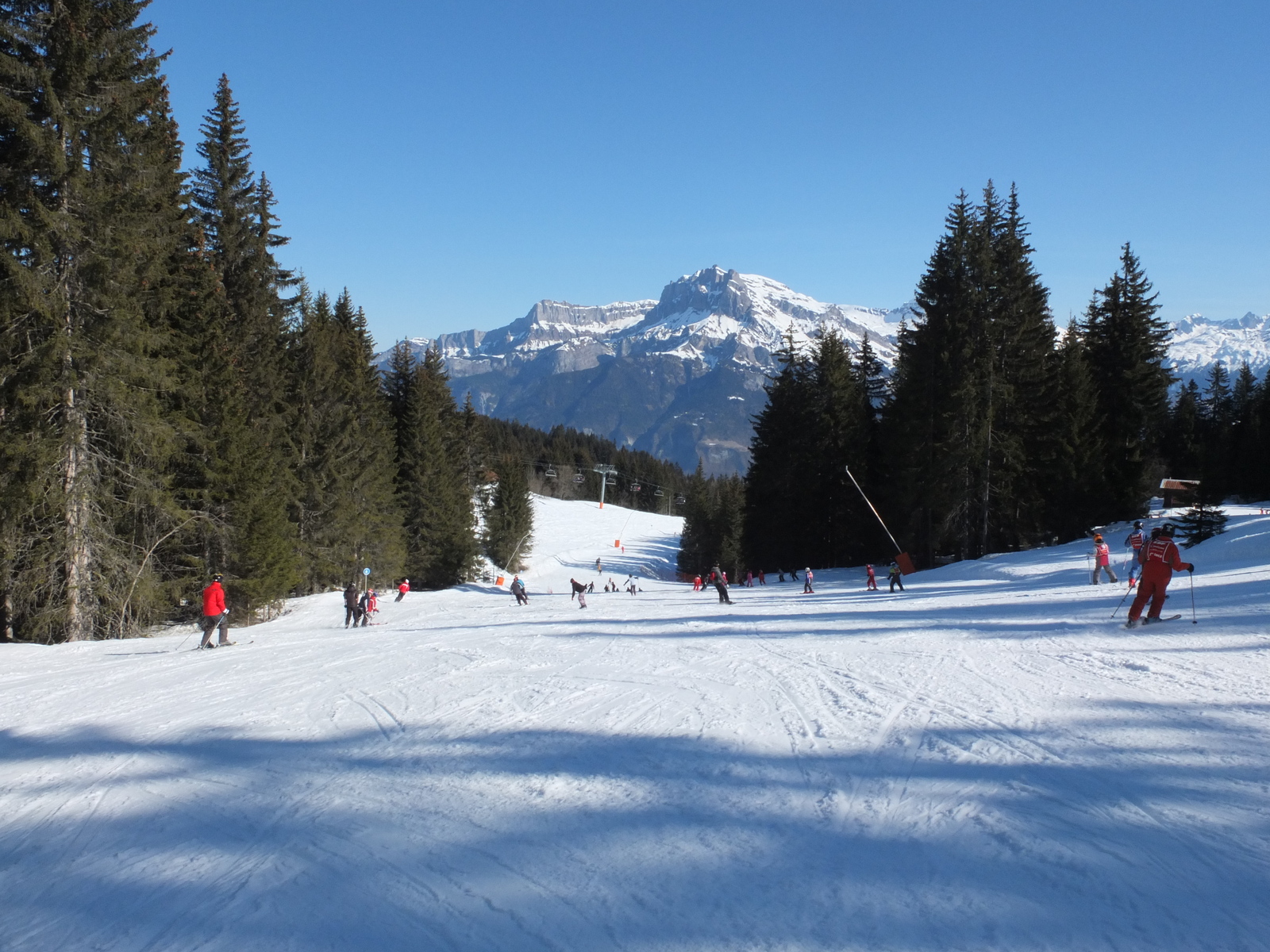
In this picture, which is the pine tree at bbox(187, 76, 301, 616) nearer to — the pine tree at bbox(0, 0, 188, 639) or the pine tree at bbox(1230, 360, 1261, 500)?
the pine tree at bbox(0, 0, 188, 639)

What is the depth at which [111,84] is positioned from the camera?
18.7m

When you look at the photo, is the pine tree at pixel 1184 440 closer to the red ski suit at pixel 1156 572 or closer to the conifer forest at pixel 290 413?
the conifer forest at pixel 290 413

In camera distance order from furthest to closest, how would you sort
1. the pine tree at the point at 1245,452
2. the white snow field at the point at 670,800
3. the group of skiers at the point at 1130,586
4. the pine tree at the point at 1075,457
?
1. the pine tree at the point at 1245,452
2. the pine tree at the point at 1075,457
3. the group of skiers at the point at 1130,586
4. the white snow field at the point at 670,800

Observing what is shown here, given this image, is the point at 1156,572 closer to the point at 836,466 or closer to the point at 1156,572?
the point at 1156,572

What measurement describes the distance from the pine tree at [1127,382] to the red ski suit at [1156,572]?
28.2m

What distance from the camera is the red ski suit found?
1098 centimetres

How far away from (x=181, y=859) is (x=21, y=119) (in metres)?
18.6

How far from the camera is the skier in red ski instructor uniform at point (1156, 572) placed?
432 inches

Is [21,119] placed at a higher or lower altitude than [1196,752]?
higher

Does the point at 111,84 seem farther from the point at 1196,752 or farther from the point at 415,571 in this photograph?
the point at 415,571

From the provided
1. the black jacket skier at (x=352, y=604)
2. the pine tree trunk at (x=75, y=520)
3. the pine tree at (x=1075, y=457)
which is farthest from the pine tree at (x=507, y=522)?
the pine tree trunk at (x=75, y=520)

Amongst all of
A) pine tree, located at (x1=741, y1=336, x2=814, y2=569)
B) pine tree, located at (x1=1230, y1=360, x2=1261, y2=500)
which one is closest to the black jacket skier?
pine tree, located at (x1=741, y1=336, x2=814, y2=569)

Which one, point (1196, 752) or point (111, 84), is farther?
point (111, 84)

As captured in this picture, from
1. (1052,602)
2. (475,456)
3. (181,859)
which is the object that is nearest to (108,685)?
(181,859)
